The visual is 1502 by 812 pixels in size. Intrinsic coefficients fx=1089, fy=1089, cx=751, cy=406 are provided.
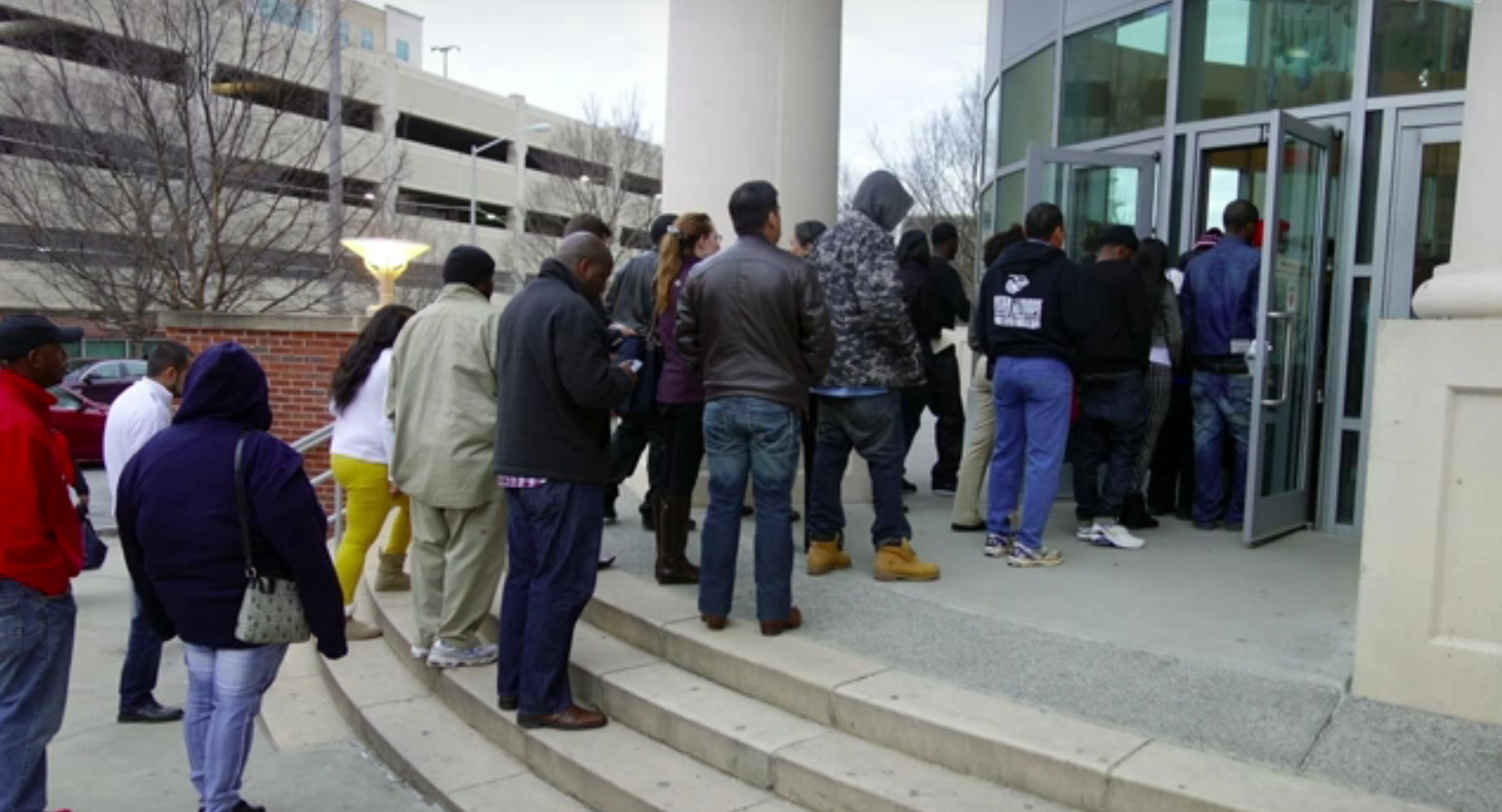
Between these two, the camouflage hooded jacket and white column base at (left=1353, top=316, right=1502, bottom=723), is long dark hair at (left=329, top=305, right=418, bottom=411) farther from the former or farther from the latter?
white column base at (left=1353, top=316, right=1502, bottom=723)

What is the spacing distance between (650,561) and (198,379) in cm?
292

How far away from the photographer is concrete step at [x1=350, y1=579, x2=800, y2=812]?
383 centimetres

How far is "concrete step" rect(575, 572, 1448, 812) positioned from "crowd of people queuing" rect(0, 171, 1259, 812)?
25 centimetres

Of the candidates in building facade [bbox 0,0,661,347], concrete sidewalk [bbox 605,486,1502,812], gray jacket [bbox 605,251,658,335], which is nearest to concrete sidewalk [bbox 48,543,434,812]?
concrete sidewalk [bbox 605,486,1502,812]

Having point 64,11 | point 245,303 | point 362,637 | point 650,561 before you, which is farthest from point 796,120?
point 64,11

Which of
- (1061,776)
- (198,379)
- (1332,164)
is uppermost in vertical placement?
(1332,164)

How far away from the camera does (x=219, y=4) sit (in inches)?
603

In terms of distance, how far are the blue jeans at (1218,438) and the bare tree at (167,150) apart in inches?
536

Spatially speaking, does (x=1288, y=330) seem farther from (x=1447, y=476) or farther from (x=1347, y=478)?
(x=1447, y=476)

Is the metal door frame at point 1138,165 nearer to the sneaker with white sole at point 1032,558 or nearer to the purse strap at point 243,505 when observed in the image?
the sneaker with white sole at point 1032,558

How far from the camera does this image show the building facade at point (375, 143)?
1631cm

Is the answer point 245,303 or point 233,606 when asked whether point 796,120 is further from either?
point 245,303

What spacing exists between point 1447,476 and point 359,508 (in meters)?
4.90

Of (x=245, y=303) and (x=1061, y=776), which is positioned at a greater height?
(x=245, y=303)
